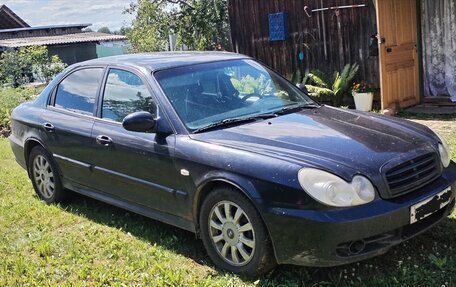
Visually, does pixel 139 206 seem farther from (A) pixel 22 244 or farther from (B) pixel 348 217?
(B) pixel 348 217

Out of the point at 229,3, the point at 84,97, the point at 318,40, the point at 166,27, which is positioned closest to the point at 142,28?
the point at 166,27

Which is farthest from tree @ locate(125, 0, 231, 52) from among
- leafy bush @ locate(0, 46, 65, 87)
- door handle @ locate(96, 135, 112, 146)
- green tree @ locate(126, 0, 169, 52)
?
door handle @ locate(96, 135, 112, 146)

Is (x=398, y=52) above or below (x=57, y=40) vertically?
below

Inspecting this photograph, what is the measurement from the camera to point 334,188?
3420 millimetres

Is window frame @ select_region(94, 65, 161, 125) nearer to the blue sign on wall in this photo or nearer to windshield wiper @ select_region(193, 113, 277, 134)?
windshield wiper @ select_region(193, 113, 277, 134)

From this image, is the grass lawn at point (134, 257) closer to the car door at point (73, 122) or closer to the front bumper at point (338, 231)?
the front bumper at point (338, 231)

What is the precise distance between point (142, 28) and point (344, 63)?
10.7 m

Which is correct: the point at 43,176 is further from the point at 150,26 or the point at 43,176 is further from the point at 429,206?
the point at 150,26

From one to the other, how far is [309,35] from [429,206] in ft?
27.5

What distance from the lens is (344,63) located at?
11250 mm

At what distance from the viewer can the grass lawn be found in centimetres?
381

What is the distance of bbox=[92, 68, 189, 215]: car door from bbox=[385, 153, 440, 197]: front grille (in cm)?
154

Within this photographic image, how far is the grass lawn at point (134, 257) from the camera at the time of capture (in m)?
3.81

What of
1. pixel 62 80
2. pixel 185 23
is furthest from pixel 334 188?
pixel 185 23
